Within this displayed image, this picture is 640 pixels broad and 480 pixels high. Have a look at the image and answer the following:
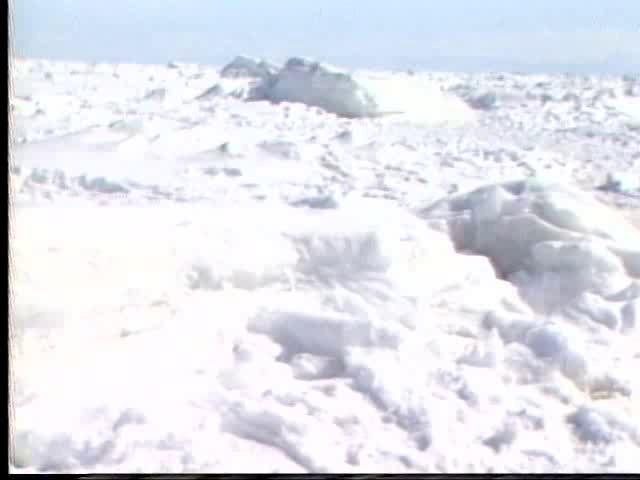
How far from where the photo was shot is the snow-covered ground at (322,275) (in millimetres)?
1395

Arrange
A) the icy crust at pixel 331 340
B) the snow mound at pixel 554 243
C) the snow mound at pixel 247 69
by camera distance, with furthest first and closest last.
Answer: the snow mound at pixel 247 69 < the snow mound at pixel 554 243 < the icy crust at pixel 331 340

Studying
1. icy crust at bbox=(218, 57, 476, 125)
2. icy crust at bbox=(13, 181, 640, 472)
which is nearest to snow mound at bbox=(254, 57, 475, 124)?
icy crust at bbox=(218, 57, 476, 125)

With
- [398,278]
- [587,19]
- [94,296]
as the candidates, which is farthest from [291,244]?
[587,19]

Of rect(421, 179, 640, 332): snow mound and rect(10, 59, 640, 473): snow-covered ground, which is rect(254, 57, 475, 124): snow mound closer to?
rect(10, 59, 640, 473): snow-covered ground

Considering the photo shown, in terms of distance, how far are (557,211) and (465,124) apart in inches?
15.0

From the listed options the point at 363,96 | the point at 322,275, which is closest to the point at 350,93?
the point at 363,96

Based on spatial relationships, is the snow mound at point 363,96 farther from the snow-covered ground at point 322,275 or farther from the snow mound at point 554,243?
the snow mound at point 554,243

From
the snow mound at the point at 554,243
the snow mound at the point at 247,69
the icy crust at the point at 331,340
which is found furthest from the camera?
the snow mound at the point at 247,69

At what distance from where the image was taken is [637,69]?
1.79m

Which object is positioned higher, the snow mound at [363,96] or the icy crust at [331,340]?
the snow mound at [363,96]

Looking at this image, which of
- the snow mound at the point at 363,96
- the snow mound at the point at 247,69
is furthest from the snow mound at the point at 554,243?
the snow mound at the point at 247,69

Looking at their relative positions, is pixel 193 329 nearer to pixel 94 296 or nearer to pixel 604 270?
pixel 94 296

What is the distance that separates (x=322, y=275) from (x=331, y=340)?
18 centimetres

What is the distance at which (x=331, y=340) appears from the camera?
1553mm
